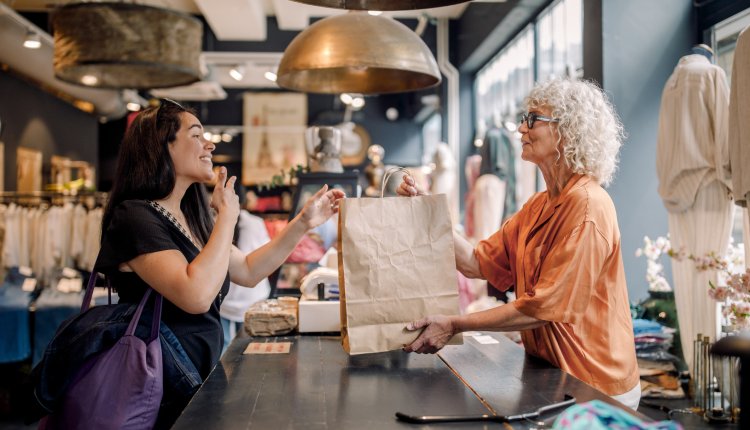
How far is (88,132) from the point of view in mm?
11312

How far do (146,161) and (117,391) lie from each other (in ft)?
2.25

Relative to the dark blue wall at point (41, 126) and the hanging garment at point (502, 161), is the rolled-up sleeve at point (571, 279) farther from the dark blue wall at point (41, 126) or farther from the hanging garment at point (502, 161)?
the dark blue wall at point (41, 126)

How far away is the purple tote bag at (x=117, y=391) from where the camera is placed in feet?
5.50

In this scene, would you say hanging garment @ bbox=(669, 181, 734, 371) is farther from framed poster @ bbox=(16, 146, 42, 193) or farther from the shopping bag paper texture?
framed poster @ bbox=(16, 146, 42, 193)

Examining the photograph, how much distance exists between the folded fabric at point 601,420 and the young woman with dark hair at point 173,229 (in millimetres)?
1066

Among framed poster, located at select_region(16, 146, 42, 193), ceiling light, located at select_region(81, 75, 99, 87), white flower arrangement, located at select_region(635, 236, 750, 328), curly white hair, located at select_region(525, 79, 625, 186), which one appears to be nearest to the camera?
curly white hair, located at select_region(525, 79, 625, 186)

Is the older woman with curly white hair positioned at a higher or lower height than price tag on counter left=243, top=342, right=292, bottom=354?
higher

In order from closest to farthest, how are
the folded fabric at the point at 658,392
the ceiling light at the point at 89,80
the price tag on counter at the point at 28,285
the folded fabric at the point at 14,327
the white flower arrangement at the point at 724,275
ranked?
the white flower arrangement at the point at 724,275, the folded fabric at the point at 658,392, the ceiling light at the point at 89,80, the folded fabric at the point at 14,327, the price tag on counter at the point at 28,285

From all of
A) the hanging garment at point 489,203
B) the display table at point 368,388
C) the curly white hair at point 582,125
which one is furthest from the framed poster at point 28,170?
the curly white hair at point 582,125

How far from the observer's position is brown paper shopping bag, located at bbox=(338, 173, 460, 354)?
1.88 m

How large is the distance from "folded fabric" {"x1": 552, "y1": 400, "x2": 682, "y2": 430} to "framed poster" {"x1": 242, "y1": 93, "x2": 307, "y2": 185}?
1102 cm

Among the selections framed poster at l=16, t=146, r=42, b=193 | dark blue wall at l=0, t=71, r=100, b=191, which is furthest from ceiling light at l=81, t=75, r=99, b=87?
framed poster at l=16, t=146, r=42, b=193

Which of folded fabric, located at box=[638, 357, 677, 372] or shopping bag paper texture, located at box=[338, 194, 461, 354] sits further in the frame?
folded fabric, located at box=[638, 357, 677, 372]

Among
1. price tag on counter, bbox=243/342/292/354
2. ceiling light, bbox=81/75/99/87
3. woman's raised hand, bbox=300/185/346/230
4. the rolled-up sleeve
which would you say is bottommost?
price tag on counter, bbox=243/342/292/354
